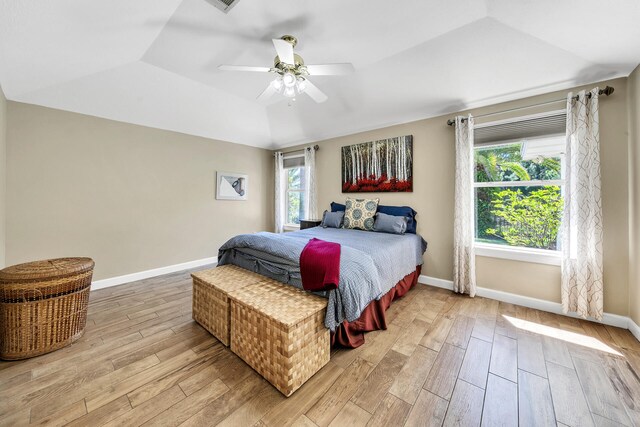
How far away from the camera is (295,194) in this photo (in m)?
5.15

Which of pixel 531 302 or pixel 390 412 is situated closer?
pixel 390 412

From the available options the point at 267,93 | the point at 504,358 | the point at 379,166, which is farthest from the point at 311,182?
the point at 504,358

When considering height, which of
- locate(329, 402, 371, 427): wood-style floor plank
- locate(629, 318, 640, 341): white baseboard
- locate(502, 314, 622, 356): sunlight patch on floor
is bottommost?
locate(329, 402, 371, 427): wood-style floor plank

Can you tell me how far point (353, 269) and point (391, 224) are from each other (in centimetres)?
153

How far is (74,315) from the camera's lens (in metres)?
1.95

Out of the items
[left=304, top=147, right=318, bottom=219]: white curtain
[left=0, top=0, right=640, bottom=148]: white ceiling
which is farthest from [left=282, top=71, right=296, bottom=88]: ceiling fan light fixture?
[left=304, top=147, right=318, bottom=219]: white curtain

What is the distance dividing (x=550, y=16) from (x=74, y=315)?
4452 millimetres

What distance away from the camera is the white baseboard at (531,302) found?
7.07ft

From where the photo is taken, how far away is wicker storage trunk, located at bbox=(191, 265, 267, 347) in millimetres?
1898

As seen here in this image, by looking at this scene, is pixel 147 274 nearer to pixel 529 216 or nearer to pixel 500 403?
pixel 500 403

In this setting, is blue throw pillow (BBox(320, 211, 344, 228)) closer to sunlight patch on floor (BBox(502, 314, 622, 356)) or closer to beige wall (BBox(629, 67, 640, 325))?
sunlight patch on floor (BBox(502, 314, 622, 356))

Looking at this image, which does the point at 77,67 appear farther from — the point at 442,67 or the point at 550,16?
the point at 550,16

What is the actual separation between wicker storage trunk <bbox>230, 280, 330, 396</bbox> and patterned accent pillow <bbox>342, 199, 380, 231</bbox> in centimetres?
181

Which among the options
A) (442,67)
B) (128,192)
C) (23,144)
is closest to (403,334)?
(442,67)
